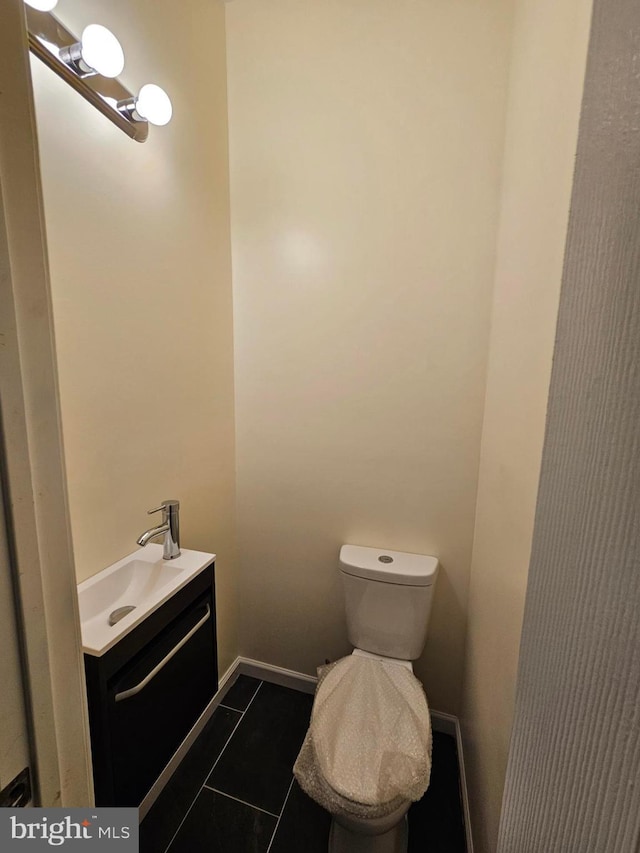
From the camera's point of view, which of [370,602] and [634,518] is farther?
[370,602]

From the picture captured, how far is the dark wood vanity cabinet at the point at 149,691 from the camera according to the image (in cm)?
87

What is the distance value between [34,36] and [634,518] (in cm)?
132

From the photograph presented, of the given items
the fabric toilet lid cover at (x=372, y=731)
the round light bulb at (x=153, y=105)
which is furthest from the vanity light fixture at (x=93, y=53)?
the fabric toilet lid cover at (x=372, y=731)

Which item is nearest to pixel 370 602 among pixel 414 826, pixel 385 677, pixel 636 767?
pixel 385 677

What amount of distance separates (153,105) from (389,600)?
179cm

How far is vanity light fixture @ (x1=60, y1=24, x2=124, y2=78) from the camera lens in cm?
83

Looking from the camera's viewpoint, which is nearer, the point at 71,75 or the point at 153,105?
the point at 71,75

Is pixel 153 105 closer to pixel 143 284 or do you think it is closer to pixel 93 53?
pixel 93 53

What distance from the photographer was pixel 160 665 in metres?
1.01

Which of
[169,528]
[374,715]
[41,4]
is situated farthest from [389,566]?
[41,4]

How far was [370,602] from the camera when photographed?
1469 mm

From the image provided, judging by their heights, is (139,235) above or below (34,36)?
below

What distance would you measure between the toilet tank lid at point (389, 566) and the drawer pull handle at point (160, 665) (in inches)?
22.3

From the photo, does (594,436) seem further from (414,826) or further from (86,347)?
(414,826)
